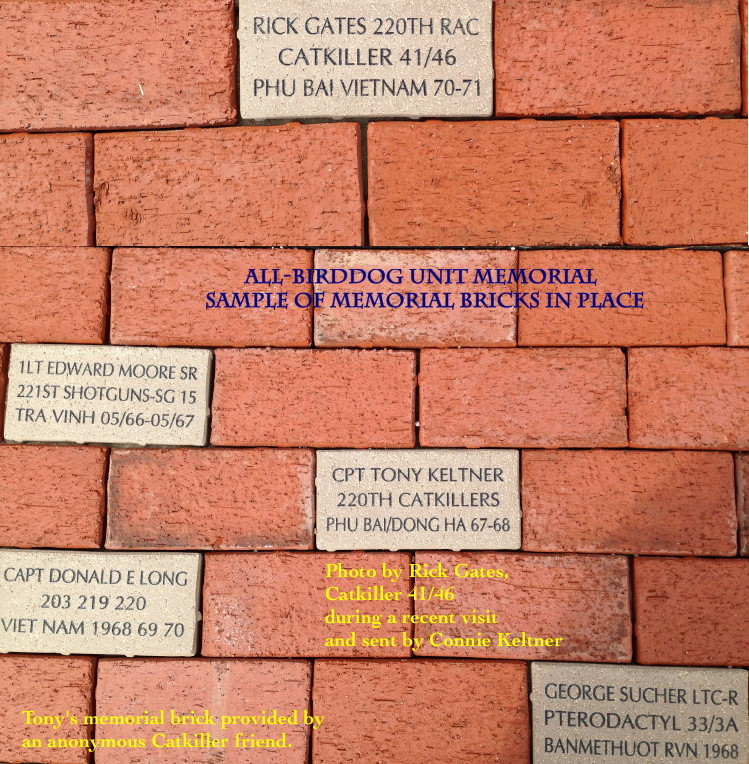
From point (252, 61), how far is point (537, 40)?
0.76 m

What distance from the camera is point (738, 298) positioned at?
154 cm

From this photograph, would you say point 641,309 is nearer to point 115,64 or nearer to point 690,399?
point 690,399

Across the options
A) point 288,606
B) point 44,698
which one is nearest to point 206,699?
point 288,606

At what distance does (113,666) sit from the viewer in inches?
61.0

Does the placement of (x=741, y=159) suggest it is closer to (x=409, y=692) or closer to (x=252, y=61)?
(x=252, y=61)

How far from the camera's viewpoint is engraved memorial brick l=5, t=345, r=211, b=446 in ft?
5.10

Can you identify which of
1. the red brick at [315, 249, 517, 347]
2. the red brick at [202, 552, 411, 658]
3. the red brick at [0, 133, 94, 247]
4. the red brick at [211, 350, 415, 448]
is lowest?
the red brick at [202, 552, 411, 658]

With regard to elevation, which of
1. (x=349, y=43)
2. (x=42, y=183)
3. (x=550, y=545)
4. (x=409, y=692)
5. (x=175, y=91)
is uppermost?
(x=349, y=43)

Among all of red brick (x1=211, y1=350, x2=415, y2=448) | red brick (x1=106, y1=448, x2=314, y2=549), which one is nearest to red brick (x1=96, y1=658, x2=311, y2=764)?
red brick (x1=106, y1=448, x2=314, y2=549)

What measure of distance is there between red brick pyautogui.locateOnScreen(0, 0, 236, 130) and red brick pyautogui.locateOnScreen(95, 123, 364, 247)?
0.07 metres

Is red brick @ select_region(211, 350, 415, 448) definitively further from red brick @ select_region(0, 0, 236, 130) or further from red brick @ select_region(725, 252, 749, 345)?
red brick @ select_region(725, 252, 749, 345)

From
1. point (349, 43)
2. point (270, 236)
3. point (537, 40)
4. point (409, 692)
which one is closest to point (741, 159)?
point (537, 40)

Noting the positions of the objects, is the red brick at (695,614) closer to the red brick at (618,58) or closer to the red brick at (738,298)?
the red brick at (738,298)

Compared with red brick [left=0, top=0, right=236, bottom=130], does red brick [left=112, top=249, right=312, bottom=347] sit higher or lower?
lower
